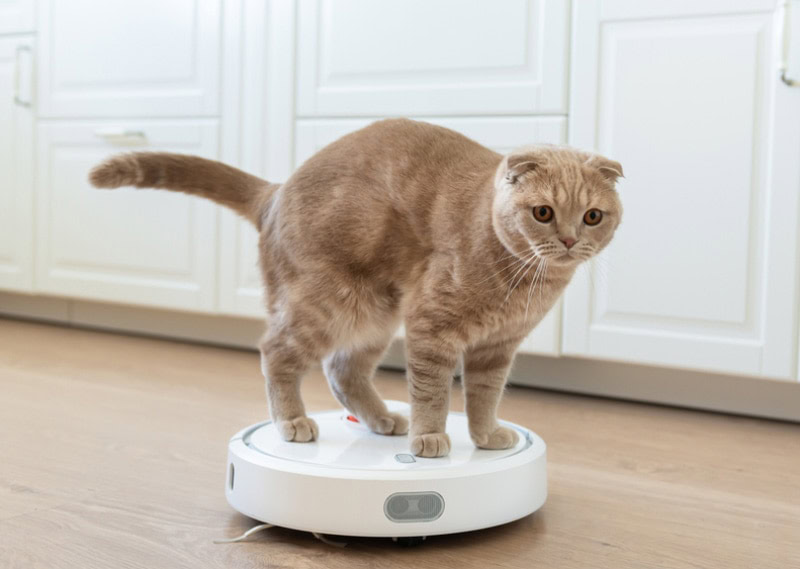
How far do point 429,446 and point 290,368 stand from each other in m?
0.25

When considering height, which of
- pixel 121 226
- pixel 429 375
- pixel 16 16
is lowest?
pixel 429 375

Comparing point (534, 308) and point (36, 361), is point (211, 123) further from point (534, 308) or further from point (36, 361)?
point (534, 308)

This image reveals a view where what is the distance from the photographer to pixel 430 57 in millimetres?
2074

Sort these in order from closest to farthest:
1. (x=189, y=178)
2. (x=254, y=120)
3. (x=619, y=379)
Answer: (x=189, y=178) → (x=619, y=379) → (x=254, y=120)

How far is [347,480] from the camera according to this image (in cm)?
104

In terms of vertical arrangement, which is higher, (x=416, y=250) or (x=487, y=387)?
(x=416, y=250)

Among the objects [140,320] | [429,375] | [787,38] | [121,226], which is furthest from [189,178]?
[140,320]

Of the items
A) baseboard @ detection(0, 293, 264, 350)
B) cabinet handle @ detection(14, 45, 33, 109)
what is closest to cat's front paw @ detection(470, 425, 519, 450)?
baseboard @ detection(0, 293, 264, 350)

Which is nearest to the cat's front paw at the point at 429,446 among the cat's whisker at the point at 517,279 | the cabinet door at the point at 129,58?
the cat's whisker at the point at 517,279

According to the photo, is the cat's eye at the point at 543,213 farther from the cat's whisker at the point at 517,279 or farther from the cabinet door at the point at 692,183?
the cabinet door at the point at 692,183

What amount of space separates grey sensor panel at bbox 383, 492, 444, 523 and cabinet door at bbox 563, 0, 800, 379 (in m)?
0.98

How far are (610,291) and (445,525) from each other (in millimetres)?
1003

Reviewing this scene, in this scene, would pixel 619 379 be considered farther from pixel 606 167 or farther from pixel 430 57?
pixel 606 167

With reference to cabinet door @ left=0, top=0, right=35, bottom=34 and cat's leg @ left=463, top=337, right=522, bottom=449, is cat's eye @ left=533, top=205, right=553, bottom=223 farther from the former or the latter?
cabinet door @ left=0, top=0, right=35, bottom=34
